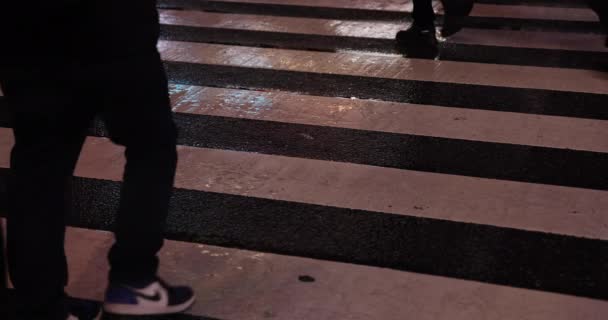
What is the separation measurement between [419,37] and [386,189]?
8.15 feet

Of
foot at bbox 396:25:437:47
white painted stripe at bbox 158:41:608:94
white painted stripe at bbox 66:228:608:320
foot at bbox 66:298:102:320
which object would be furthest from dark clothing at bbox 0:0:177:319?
foot at bbox 396:25:437:47

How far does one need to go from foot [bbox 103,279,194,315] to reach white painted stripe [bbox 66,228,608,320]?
12 cm

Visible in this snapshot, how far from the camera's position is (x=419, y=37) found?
218 inches

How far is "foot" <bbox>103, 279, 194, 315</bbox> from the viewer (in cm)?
234

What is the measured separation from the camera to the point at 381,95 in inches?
177

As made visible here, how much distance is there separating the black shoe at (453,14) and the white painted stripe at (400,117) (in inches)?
63.5

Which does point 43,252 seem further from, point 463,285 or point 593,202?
point 593,202

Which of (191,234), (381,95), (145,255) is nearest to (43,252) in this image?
(145,255)

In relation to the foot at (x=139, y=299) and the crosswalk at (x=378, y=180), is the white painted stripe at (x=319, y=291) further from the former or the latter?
the foot at (x=139, y=299)

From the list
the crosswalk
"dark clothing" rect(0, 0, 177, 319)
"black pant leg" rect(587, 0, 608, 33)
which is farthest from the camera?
"black pant leg" rect(587, 0, 608, 33)

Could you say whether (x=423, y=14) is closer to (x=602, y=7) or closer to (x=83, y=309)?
(x=602, y=7)

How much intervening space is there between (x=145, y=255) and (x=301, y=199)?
1.01 meters

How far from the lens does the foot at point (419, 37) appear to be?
18.1ft

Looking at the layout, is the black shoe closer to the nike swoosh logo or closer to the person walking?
the person walking
